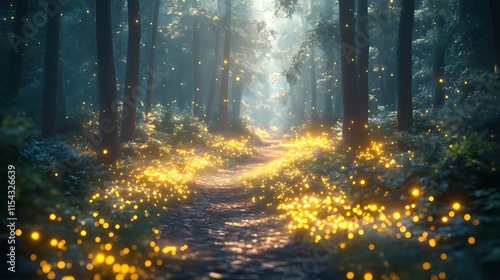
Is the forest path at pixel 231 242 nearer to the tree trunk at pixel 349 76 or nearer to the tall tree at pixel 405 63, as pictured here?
the tree trunk at pixel 349 76

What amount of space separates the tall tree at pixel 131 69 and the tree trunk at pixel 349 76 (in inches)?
317

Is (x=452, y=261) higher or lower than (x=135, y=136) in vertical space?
lower

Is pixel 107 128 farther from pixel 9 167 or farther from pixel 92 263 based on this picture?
pixel 92 263

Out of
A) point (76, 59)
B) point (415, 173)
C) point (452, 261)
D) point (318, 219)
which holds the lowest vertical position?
point (452, 261)

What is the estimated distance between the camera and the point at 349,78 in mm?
13492

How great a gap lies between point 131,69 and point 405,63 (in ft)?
35.3

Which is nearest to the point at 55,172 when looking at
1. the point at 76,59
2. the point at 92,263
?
the point at 92,263

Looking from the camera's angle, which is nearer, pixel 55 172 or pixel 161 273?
pixel 161 273

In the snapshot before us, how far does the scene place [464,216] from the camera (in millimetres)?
5066

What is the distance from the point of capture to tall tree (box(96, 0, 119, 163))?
1185 centimetres

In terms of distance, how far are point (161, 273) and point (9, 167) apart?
8.15 feet

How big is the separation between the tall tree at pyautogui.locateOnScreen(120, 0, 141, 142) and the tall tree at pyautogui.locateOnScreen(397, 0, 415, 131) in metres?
10.1

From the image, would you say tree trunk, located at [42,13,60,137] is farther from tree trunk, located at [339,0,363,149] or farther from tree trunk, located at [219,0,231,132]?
tree trunk, located at [219,0,231,132]

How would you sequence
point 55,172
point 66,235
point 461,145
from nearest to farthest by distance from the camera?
point 66,235 < point 461,145 < point 55,172
